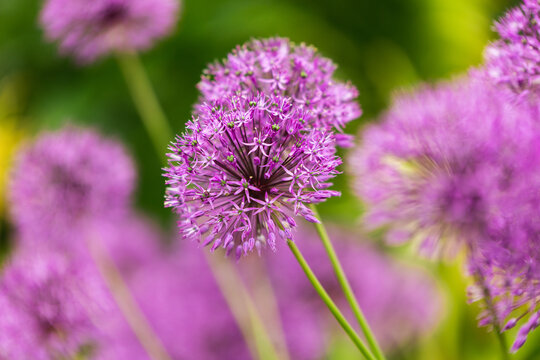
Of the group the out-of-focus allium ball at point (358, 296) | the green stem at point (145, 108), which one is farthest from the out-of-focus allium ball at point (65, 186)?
the out-of-focus allium ball at point (358, 296)

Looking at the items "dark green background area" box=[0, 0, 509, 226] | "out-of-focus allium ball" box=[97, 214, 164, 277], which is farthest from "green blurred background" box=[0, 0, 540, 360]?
"out-of-focus allium ball" box=[97, 214, 164, 277]

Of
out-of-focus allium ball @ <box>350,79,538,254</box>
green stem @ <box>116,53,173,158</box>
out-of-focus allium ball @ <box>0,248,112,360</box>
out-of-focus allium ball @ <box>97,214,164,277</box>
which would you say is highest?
green stem @ <box>116,53,173,158</box>

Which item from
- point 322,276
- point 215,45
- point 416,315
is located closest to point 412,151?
point 322,276

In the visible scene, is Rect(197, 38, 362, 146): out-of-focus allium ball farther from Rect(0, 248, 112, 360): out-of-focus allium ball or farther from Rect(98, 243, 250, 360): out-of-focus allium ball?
Rect(98, 243, 250, 360): out-of-focus allium ball

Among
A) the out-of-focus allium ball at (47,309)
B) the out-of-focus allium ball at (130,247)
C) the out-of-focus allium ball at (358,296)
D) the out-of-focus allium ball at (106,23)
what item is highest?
the out-of-focus allium ball at (106,23)

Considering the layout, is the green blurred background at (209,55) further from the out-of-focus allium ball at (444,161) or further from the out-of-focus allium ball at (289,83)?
the out-of-focus allium ball at (289,83)
